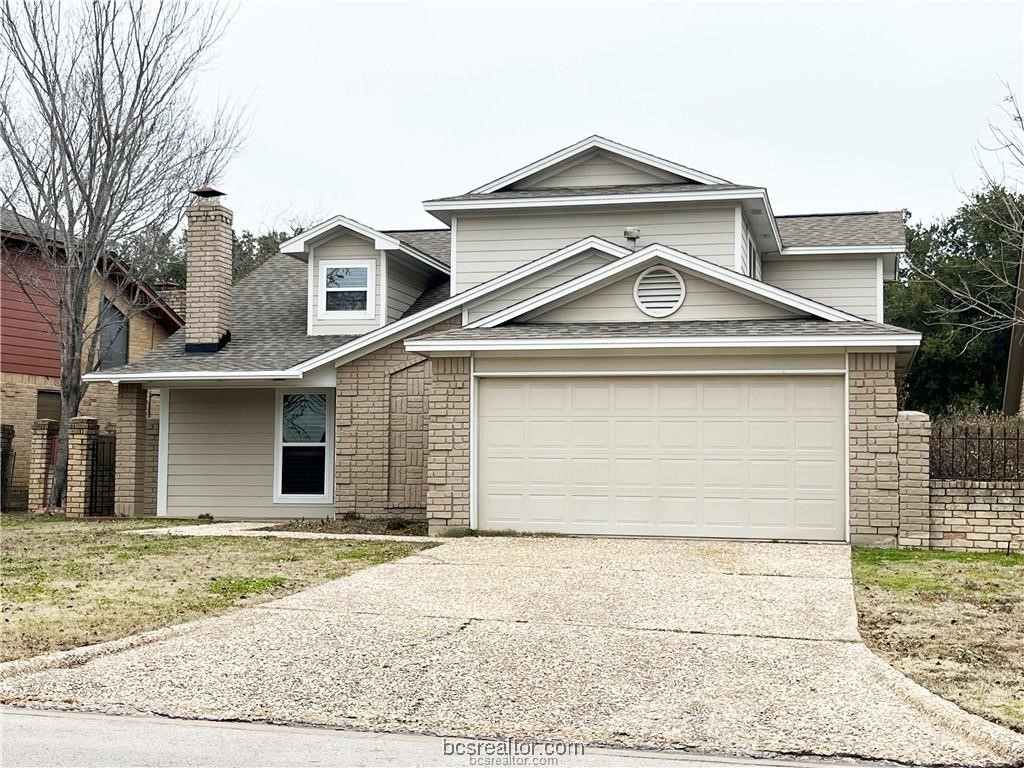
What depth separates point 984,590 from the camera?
11.0m

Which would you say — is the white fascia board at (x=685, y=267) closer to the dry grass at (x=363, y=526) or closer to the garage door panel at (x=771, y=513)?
the garage door panel at (x=771, y=513)

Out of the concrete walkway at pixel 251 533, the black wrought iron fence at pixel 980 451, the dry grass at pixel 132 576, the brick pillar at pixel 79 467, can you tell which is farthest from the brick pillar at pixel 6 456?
the black wrought iron fence at pixel 980 451

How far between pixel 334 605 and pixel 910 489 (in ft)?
26.4

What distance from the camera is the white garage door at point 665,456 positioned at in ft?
49.8

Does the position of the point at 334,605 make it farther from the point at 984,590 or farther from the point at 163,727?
the point at 984,590

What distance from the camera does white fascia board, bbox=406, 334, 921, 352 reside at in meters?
14.6

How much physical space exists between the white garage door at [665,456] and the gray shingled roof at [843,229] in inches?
261

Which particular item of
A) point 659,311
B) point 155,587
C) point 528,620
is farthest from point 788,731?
point 659,311

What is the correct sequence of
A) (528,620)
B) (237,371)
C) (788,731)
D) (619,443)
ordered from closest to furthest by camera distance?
(788,731), (528,620), (619,443), (237,371)

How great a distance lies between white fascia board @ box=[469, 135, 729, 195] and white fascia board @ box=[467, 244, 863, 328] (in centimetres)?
372

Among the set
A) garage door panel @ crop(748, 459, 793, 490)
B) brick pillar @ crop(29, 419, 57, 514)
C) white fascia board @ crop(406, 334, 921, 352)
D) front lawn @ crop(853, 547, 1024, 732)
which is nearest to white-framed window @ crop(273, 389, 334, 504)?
brick pillar @ crop(29, 419, 57, 514)

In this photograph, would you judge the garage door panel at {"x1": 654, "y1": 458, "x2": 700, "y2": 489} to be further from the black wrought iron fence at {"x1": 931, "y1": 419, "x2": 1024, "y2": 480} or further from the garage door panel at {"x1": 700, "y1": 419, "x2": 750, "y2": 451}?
the black wrought iron fence at {"x1": 931, "y1": 419, "x2": 1024, "y2": 480}

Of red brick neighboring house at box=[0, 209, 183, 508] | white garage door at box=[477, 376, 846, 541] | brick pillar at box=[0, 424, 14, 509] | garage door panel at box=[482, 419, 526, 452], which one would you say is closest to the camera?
white garage door at box=[477, 376, 846, 541]

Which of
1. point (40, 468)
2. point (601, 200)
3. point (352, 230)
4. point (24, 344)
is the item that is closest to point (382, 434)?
point (352, 230)
